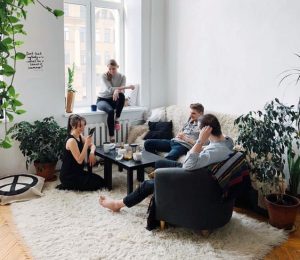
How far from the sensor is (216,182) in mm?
2680

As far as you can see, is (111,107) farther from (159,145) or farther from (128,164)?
(128,164)

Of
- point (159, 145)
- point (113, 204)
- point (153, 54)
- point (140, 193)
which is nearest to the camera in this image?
point (140, 193)

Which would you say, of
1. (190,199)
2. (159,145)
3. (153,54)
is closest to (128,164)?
(159,145)

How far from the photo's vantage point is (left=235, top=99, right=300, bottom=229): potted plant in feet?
9.86

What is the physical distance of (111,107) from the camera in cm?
493

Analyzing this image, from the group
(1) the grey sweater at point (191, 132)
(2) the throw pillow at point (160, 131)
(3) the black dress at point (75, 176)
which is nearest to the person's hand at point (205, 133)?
(1) the grey sweater at point (191, 132)

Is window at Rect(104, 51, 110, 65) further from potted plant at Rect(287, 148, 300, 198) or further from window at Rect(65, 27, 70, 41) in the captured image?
potted plant at Rect(287, 148, 300, 198)

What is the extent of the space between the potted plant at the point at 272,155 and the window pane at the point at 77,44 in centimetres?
291

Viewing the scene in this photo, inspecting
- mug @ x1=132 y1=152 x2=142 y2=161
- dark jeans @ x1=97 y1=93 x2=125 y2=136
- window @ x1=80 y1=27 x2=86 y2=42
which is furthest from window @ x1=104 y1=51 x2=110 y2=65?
mug @ x1=132 y1=152 x2=142 y2=161

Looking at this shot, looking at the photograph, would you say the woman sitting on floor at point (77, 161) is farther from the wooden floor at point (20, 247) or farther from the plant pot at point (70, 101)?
the plant pot at point (70, 101)

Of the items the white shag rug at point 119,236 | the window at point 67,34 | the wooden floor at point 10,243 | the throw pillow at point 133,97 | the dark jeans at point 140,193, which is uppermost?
the window at point 67,34

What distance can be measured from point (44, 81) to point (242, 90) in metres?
2.46

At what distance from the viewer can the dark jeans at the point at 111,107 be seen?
16.0ft

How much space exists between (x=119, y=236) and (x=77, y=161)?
1.20 metres
